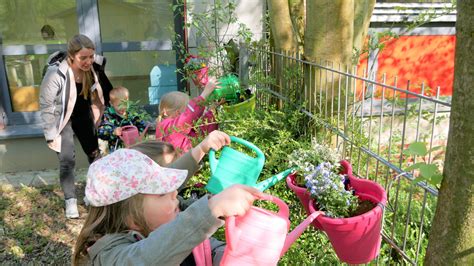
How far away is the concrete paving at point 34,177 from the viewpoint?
4.18 m

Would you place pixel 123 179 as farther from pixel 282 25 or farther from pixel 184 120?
pixel 282 25

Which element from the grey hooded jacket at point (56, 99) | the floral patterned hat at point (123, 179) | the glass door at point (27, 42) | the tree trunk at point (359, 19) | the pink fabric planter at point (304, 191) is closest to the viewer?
the floral patterned hat at point (123, 179)

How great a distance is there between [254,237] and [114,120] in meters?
2.84

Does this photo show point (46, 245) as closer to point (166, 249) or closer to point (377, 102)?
point (166, 249)

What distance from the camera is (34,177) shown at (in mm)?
4320

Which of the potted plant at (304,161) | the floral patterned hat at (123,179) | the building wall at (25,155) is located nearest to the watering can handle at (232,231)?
the floral patterned hat at (123,179)

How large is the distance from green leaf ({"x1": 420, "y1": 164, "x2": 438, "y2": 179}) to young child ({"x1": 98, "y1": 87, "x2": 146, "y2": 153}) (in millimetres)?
2809

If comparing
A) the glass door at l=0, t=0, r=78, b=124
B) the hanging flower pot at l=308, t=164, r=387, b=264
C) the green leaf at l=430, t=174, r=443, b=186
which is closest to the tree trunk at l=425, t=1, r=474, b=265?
the green leaf at l=430, t=174, r=443, b=186

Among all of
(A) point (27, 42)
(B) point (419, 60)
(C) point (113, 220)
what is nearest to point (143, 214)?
(C) point (113, 220)

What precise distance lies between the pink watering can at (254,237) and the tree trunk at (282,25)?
7.01 ft

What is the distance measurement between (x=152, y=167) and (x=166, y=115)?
194cm

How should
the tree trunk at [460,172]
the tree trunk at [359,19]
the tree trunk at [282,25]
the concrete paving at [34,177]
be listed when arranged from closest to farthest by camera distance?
1. the tree trunk at [460,172]
2. the tree trunk at [359,19]
3. the tree trunk at [282,25]
4. the concrete paving at [34,177]

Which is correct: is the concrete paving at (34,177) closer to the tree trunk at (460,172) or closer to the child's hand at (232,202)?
the child's hand at (232,202)

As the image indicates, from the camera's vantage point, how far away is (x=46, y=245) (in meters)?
3.07
